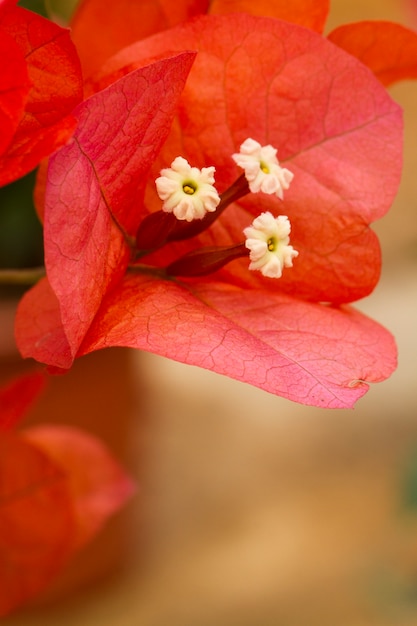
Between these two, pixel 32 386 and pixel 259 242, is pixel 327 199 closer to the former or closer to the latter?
pixel 259 242

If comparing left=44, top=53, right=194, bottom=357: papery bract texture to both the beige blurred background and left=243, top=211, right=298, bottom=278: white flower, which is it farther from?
the beige blurred background

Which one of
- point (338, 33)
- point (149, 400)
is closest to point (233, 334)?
point (338, 33)

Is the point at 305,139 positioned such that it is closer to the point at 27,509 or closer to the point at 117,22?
the point at 117,22

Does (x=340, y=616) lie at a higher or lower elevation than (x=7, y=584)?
lower

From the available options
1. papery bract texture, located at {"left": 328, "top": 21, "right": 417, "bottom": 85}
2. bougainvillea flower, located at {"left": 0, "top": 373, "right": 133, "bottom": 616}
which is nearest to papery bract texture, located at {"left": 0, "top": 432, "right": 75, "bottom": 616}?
bougainvillea flower, located at {"left": 0, "top": 373, "right": 133, "bottom": 616}

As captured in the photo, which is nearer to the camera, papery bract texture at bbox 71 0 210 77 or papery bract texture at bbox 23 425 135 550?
papery bract texture at bbox 71 0 210 77

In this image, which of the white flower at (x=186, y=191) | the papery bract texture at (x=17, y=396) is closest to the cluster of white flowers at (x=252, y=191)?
the white flower at (x=186, y=191)
